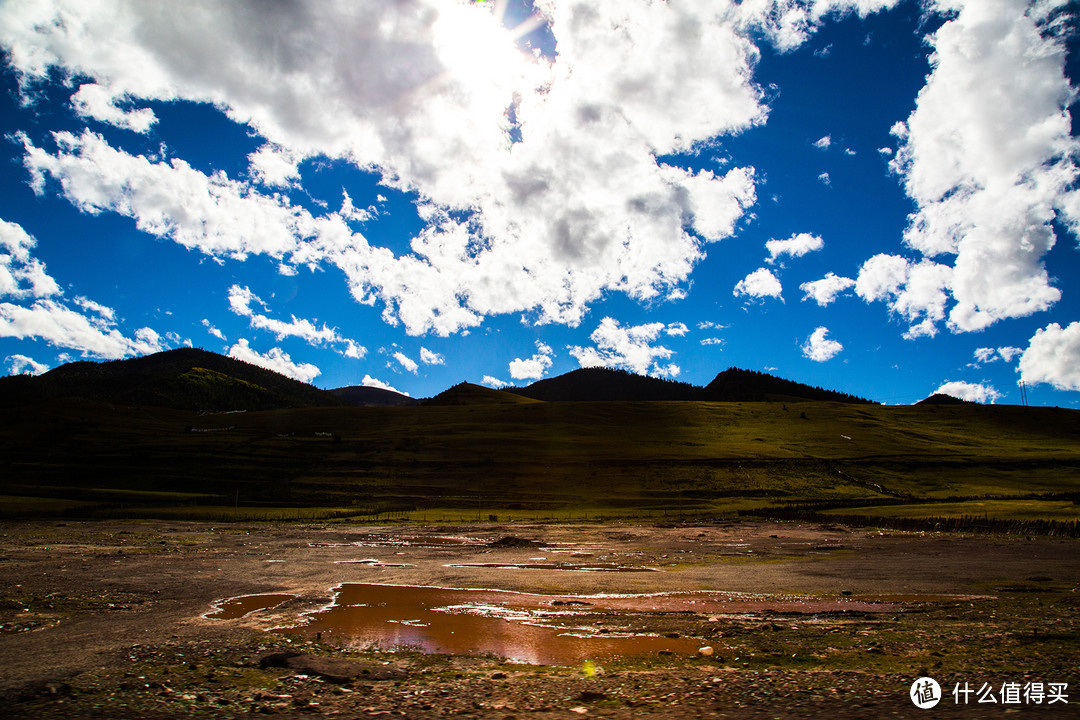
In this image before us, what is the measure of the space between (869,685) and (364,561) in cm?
2953

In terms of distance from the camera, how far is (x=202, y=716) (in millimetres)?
8914

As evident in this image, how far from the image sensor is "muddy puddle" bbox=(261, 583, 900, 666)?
14.3 m

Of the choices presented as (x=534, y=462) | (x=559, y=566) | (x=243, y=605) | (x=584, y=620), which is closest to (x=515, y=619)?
(x=584, y=620)

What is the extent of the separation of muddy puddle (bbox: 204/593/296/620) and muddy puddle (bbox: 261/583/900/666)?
2.12 meters

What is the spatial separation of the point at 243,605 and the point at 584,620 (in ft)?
40.4

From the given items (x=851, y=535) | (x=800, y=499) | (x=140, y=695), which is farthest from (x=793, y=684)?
(x=800, y=499)

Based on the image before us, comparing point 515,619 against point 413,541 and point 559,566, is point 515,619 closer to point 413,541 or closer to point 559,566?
point 559,566

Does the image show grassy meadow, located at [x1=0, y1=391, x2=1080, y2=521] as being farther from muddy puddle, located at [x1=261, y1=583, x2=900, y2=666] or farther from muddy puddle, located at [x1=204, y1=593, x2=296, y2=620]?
muddy puddle, located at [x1=204, y1=593, x2=296, y2=620]

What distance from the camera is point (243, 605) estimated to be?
787 inches

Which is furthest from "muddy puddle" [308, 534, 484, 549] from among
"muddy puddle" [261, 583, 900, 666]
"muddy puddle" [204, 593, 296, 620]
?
"muddy puddle" [204, 593, 296, 620]

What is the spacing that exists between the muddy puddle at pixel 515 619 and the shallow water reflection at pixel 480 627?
0.03m

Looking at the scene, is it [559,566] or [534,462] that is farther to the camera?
[534,462]

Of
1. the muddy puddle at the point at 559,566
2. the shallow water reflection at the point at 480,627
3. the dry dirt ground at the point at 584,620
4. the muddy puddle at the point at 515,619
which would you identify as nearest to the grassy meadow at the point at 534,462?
the dry dirt ground at the point at 584,620

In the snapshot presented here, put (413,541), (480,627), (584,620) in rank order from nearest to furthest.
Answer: (480,627) → (584,620) → (413,541)
